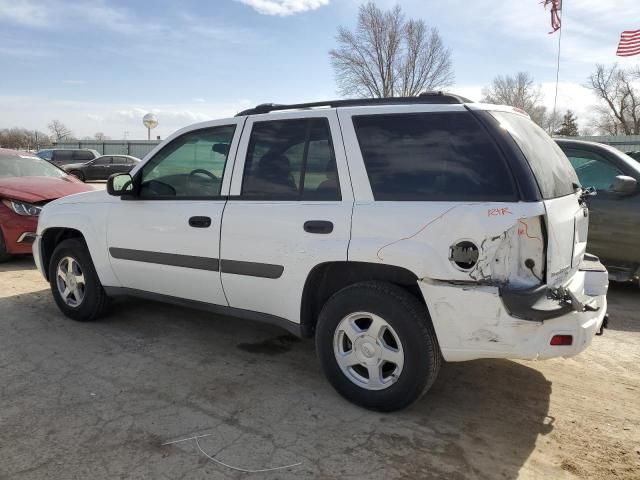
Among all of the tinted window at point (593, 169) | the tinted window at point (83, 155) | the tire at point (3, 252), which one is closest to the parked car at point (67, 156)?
the tinted window at point (83, 155)

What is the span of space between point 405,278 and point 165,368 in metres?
1.96

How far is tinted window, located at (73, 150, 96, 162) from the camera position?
27.0 meters

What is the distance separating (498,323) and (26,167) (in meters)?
8.15

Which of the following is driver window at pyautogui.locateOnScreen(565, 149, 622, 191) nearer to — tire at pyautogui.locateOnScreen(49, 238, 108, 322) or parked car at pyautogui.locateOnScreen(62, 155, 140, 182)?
tire at pyautogui.locateOnScreen(49, 238, 108, 322)

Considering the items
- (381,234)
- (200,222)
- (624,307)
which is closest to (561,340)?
(381,234)

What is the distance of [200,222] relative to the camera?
12.5 ft

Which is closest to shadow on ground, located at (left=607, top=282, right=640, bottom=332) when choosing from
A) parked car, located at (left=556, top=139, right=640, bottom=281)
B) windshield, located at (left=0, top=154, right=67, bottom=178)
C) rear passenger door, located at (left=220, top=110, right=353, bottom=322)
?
parked car, located at (left=556, top=139, right=640, bottom=281)

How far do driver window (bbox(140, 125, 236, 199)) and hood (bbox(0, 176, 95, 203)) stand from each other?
348cm

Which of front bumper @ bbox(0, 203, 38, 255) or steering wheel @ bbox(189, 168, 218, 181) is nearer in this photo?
steering wheel @ bbox(189, 168, 218, 181)

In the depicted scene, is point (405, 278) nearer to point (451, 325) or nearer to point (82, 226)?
point (451, 325)

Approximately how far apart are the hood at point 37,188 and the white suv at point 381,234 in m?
3.71

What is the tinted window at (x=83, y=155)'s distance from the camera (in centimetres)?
2695

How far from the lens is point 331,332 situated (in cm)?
325

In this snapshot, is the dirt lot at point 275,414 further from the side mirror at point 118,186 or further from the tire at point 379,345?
the side mirror at point 118,186
